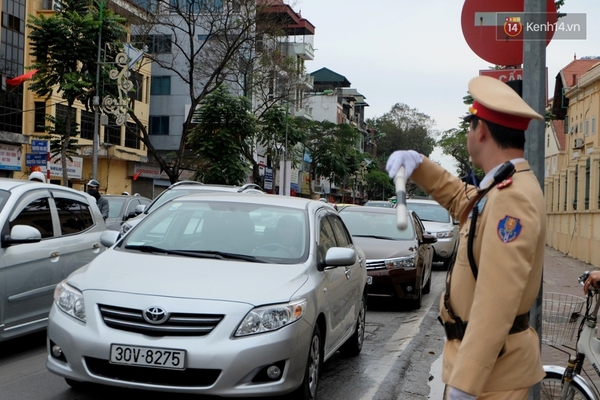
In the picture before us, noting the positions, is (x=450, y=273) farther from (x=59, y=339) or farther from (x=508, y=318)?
(x=59, y=339)

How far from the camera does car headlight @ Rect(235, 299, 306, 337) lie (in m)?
5.14

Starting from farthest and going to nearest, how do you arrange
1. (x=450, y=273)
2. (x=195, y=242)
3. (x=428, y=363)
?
(x=428, y=363), (x=195, y=242), (x=450, y=273)

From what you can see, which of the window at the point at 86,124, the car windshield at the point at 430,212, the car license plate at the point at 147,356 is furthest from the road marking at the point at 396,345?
the window at the point at 86,124

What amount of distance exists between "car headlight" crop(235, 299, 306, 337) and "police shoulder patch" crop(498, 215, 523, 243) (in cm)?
279

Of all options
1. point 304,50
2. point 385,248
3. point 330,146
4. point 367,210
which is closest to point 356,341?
point 385,248

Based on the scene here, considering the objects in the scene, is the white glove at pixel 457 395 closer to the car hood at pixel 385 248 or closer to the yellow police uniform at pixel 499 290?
the yellow police uniform at pixel 499 290

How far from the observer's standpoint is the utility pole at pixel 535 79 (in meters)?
4.23

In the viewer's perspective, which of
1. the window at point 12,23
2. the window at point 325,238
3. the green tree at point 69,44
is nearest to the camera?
the window at point 325,238

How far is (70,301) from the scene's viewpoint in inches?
216

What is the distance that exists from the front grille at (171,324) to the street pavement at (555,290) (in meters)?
2.07

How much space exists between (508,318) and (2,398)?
14.6 ft

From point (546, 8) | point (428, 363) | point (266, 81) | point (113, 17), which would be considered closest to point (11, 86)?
point (113, 17)

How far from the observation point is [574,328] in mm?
4387

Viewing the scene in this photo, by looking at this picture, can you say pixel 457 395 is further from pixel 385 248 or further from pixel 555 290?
pixel 555 290
